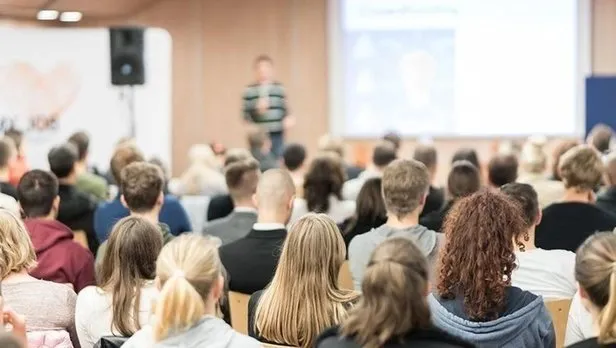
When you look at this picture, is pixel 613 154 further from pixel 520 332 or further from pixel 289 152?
pixel 520 332

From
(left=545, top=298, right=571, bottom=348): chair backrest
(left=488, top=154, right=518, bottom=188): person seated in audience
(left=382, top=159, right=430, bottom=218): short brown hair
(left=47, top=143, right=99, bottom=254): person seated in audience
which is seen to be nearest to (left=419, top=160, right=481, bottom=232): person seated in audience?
(left=382, top=159, right=430, bottom=218): short brown hair

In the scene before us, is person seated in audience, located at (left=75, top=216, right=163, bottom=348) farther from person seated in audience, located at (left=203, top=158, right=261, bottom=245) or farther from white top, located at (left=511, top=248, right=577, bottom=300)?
person seated in audience, located at (left=203, top=158, right=261, bottom=245)

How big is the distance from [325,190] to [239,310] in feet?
5.49

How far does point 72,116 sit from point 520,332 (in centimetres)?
806

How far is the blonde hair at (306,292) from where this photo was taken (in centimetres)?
324

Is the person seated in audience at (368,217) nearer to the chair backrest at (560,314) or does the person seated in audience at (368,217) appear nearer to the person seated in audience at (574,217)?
the person seated in audience at (574,217)

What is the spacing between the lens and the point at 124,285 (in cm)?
341

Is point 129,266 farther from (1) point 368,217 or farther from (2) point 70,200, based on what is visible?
(2) point 70,200

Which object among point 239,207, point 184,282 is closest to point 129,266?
point 184,282

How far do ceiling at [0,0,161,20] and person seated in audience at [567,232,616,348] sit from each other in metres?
8.85

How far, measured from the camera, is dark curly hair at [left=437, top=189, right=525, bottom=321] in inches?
123

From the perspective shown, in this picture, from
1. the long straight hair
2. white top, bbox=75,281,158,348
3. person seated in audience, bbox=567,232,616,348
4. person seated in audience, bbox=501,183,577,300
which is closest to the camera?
person seated in audience, bbox=567,232,616,348

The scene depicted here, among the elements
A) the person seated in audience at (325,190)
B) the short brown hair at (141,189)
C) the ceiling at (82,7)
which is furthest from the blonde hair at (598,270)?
the ceiling at (82,7)

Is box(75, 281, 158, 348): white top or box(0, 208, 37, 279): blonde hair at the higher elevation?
box(0, 208, 37, 279): blonde hair
